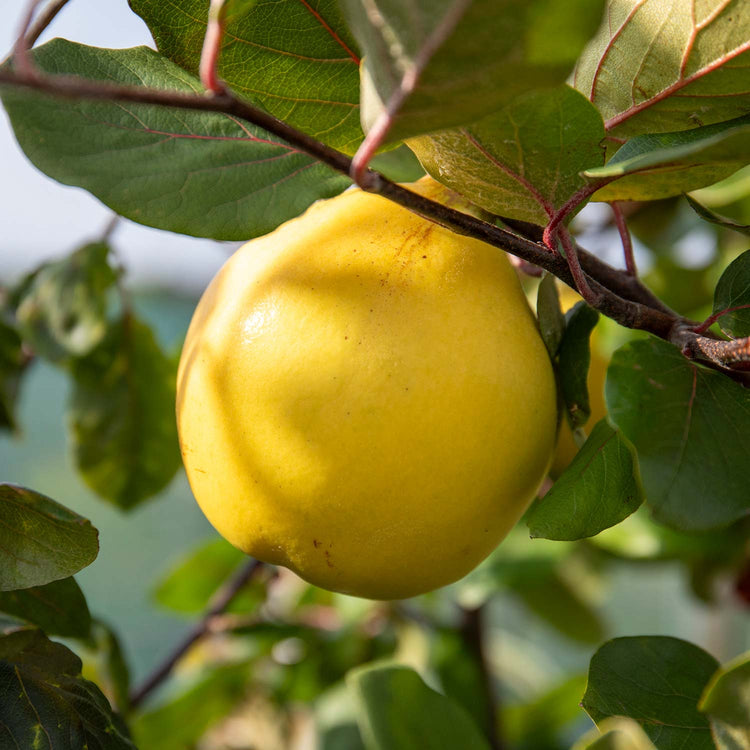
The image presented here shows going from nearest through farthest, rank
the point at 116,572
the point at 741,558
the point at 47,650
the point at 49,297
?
1. the point at 47,650
2. the point at 49,297
3. the point at 741,558
4. the point at 116,572

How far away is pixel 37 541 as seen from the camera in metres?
0.42

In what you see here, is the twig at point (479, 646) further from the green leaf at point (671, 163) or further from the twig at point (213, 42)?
the twig at point (213, 42)

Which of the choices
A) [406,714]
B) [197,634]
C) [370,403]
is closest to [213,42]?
[370,403]

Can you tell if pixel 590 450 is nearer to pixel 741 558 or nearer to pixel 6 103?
pixel 6 103

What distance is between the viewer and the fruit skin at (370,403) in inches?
15.2

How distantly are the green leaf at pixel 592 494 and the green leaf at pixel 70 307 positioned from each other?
2.03ft

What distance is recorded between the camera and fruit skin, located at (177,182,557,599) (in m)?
0.39

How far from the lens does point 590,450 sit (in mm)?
423

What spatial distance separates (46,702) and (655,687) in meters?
0.34

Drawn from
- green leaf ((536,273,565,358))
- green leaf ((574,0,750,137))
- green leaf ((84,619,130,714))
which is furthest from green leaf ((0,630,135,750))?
green leaf ((574,0,750,137))

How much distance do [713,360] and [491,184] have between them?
137 millimetres

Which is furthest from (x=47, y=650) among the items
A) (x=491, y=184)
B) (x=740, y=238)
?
(x=740, y=238)

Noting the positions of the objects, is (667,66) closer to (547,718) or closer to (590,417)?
(590,417)

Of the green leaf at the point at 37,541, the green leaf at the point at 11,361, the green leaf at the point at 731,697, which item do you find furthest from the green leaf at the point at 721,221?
the green leaf at the point at 11,361
